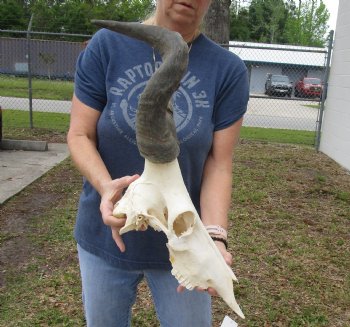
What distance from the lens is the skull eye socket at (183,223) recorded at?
137 centimetres

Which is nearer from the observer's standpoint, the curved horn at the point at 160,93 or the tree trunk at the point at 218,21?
the curved horn at the point at 160,93

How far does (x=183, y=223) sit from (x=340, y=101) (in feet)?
27.6

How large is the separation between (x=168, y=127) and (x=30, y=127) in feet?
32.3

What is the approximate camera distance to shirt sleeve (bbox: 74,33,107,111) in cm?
170

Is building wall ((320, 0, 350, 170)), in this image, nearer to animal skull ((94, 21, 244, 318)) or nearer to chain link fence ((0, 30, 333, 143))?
chain link fence ((0, 30, 333, 143))

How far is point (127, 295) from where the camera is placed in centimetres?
190

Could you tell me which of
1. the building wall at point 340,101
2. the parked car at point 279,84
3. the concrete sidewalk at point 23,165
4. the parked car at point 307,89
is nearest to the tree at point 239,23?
the parked car at point 279,84

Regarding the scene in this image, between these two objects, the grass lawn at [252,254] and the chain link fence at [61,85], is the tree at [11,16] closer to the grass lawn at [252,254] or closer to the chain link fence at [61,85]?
the chain link fence at [61,85]

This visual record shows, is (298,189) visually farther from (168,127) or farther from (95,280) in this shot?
(168,127)

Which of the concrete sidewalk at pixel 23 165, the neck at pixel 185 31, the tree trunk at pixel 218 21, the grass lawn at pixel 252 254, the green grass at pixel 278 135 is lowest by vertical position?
the green grass at pixel 278 135

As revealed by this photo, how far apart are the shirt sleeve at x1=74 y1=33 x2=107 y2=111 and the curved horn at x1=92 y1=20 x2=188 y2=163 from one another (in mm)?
324

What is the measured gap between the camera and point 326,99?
398 inches

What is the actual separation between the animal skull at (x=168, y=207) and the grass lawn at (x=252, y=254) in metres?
2.06

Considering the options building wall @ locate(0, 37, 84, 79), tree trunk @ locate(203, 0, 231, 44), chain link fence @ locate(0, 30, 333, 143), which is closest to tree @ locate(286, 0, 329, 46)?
chain link fence @ locate(0, 30, 333, 143)
